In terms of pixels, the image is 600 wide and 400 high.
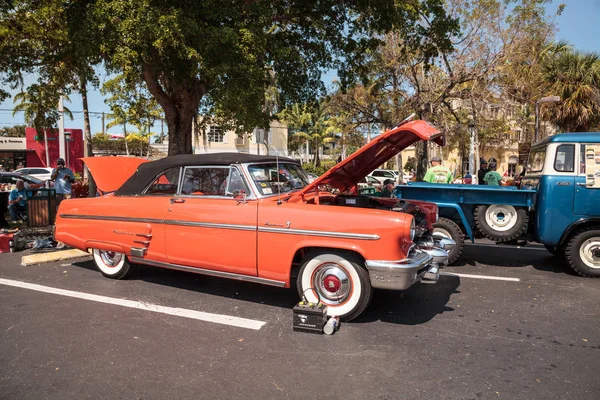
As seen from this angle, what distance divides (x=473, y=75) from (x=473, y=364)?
615 inches

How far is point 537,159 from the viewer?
6953 mm

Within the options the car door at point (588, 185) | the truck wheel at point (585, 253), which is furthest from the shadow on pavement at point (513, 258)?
the car door at point (588, 185)

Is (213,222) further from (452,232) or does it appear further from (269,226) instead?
(452,232)

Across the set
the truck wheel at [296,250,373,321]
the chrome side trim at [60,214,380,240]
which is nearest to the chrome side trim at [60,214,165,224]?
the chrome side trim at [60,214,380,240]

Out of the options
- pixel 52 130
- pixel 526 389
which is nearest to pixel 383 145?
pixel 526 389

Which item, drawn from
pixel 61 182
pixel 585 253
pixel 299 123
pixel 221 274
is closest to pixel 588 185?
pixel 585 253

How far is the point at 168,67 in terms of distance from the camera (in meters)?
9.34

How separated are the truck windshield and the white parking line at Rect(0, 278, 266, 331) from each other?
16.7ft

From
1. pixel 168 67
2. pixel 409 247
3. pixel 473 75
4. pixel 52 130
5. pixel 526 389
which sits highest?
pixel 473 75

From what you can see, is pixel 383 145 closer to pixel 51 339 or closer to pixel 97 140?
pixel 51 339

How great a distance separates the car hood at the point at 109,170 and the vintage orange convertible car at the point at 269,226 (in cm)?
29

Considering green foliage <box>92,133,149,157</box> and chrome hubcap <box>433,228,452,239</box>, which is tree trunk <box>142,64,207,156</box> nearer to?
chrome hubcap <box>433,228,452,239</box>

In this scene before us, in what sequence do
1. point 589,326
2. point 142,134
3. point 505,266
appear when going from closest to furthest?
point 589,326, point 505,266, point 142,134

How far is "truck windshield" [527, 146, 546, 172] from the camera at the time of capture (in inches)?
261
